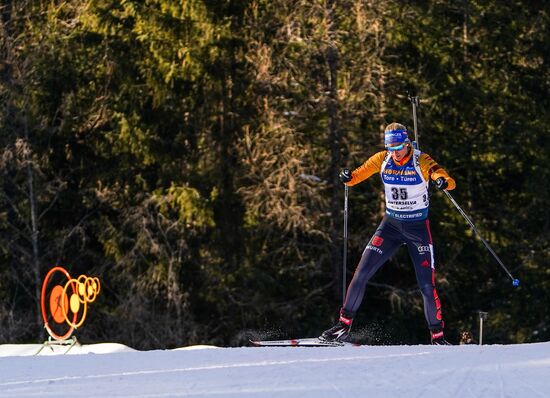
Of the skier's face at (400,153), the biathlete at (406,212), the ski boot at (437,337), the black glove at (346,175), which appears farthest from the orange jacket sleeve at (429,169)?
the ski boot at (437,337)

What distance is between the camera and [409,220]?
9.32 metres

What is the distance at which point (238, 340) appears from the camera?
18.3 m

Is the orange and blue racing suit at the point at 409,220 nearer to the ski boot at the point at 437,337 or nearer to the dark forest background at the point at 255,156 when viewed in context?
the ski boot at the point at 437,337

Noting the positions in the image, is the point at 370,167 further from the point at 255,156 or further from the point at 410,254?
the point at 255,156

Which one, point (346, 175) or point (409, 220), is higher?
point (346, 175)

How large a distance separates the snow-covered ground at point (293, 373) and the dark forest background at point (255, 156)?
10172mm

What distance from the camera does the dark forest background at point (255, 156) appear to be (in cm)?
1886

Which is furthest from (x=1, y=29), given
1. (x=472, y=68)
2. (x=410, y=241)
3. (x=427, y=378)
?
(x=427, y=378)

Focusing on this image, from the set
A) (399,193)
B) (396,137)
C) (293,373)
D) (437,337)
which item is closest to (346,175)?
(399,193)

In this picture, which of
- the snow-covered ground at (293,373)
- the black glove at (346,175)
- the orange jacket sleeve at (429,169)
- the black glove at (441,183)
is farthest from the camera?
the black glove at (346,175)

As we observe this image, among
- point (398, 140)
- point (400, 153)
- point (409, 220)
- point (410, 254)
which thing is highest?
point (398, 140)

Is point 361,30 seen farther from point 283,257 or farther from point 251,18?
point 283,257

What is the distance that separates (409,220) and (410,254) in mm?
288

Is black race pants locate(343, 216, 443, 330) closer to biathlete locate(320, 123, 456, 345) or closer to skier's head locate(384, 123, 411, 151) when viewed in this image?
biathlete locate(320, 123, 456, 345)
